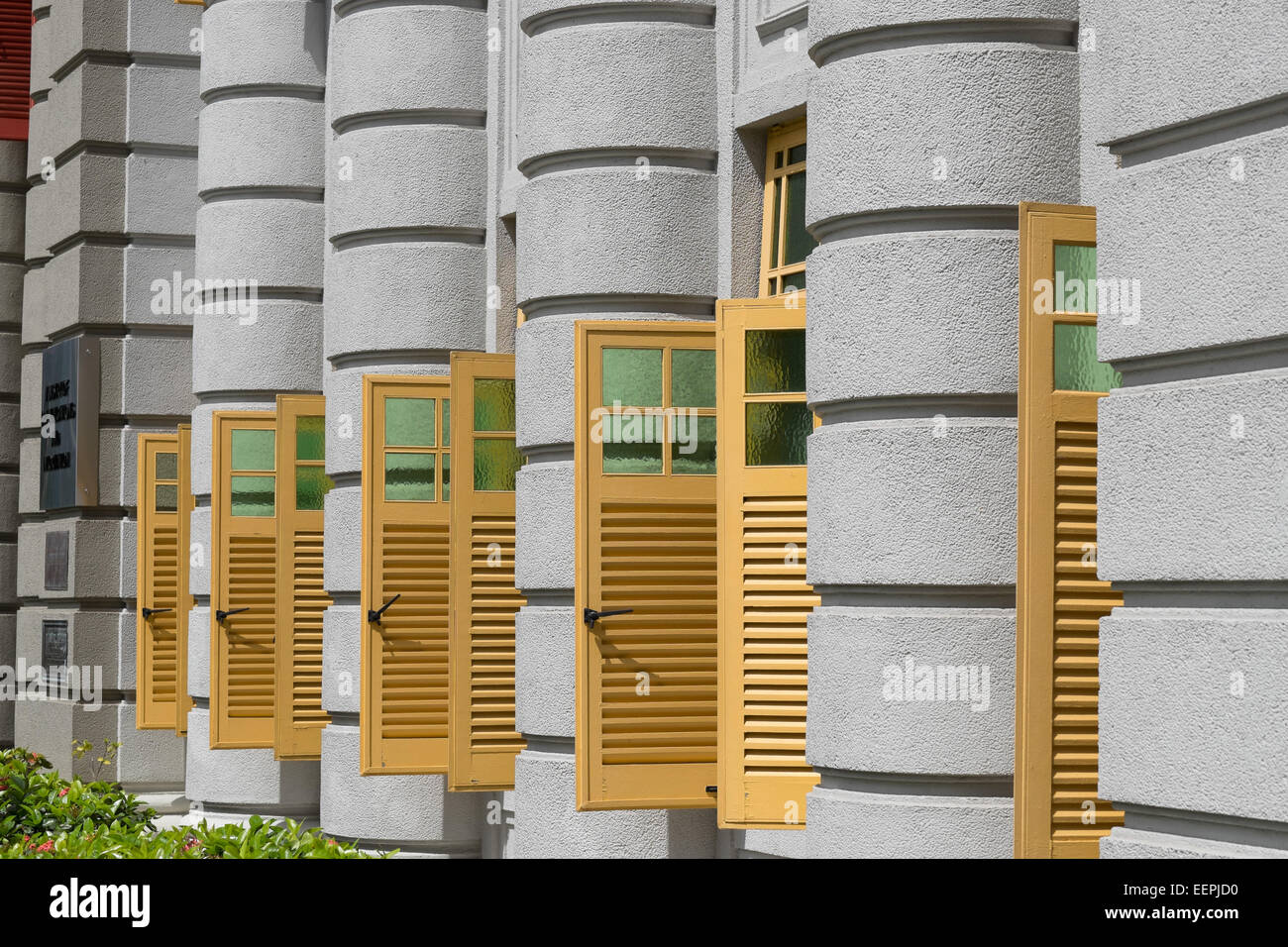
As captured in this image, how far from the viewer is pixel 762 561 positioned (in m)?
9.52

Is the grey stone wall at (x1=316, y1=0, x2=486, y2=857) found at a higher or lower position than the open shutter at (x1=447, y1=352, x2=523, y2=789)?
higher

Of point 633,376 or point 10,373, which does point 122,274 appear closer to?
point 10,373

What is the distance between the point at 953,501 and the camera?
8148 mm

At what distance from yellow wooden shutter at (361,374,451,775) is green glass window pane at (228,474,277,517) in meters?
2.82

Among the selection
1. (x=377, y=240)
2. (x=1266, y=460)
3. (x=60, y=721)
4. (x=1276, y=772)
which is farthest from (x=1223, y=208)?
(x=60, y=721)

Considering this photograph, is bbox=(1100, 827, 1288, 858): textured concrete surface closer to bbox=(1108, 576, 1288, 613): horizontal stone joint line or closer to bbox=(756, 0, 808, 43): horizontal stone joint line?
bbox=(1108, 576, 1288, 613): horizontal stone joint line

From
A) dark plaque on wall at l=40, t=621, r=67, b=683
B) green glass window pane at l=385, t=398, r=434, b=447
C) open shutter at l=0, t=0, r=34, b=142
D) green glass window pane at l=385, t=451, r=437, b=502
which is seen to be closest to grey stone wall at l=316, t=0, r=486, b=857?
green glass window pane at l=385, t=398, r=434, b=447

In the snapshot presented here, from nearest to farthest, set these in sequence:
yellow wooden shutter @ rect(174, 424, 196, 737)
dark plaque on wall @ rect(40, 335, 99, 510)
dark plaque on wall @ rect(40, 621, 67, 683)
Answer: yellow wooden shutter @ rect(174, 424, 196, 737) → dark plaque on wall @ rect(40, 335, 99, 510) → dark plaque on wall @ rect(40, 621, 67, 683)

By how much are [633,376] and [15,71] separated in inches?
512

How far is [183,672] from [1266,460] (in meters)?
12.5

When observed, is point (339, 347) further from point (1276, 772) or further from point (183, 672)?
point (1276, 772)

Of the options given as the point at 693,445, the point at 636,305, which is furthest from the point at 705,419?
the point at 636,305

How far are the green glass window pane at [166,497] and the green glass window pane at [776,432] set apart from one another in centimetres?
921

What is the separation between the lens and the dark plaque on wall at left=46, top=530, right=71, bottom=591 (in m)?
19.2
